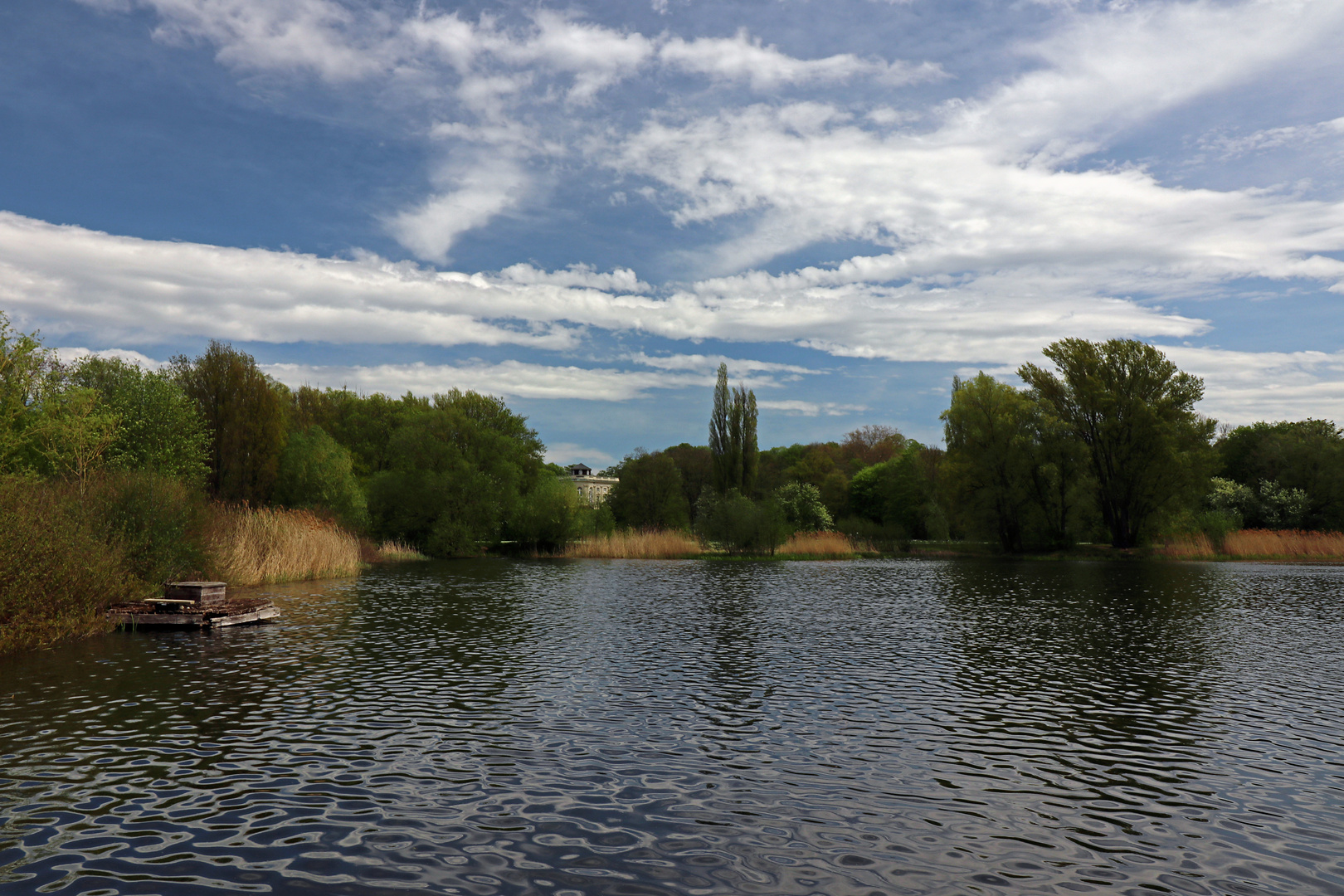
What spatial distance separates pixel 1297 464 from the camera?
2350 inches

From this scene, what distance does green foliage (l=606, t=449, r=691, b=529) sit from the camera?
7738 cm

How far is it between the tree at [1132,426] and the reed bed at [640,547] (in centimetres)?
2892

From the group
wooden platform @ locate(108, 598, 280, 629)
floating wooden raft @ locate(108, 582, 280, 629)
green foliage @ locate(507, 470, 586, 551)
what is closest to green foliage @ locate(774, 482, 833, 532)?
green foliage @ locate(507, 470, 586, 551)

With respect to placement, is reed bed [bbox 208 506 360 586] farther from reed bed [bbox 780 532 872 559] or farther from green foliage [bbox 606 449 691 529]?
green foliage [bbox 606 449 691 529]

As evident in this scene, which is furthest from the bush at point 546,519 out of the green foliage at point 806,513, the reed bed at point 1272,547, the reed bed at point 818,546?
the reed bed at point 1272,547

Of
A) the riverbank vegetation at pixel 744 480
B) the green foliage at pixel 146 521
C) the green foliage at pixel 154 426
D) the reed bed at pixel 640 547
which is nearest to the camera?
the green foliage at pixel 146 521

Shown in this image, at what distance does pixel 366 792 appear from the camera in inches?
304

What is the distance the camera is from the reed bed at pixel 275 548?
26.8m

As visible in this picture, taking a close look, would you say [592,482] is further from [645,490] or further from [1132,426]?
[1132,426]

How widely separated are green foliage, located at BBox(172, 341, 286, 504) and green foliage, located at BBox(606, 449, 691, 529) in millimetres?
34860

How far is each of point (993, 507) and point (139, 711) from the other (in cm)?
5641

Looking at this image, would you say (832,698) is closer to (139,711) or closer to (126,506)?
(139,711)

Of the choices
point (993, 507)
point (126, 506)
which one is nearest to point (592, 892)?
Result: point (126, 506)

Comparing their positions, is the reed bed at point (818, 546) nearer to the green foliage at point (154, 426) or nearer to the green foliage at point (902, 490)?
the green foliage at point (902, 490)
